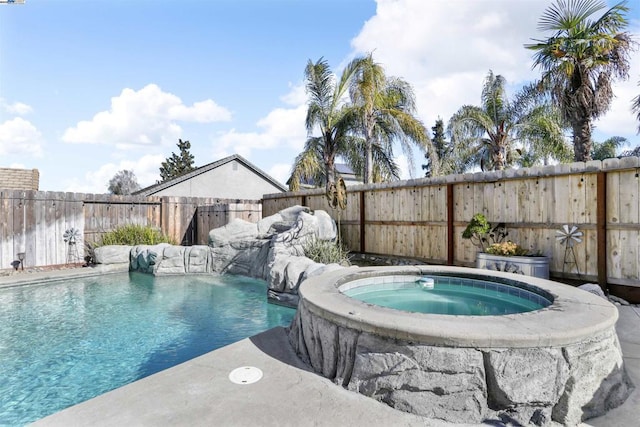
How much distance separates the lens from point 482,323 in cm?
228

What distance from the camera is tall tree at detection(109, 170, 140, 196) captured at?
3541 cm

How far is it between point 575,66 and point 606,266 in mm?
5184

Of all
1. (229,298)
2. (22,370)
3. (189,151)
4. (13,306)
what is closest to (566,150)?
(229,298)

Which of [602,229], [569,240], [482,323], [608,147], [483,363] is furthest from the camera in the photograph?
[608,147]

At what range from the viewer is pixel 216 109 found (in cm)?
2708

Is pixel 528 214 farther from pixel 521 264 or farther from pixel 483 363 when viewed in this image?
pixel 483 363

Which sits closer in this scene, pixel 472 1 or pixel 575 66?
pixel 472 1

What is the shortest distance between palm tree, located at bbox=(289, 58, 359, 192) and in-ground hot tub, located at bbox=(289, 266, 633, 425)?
30.4 ft

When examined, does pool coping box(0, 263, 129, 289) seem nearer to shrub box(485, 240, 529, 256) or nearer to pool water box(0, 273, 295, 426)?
pool water box(0, 273, 295, 426)

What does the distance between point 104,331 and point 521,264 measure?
6.05 m

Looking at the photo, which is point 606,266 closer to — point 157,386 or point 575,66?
point 575,66

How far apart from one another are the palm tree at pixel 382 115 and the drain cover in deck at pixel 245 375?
906 centimetres

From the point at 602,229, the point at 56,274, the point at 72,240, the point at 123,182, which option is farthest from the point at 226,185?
the point at 123,182

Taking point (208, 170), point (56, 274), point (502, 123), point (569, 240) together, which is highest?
point (502, 123)
